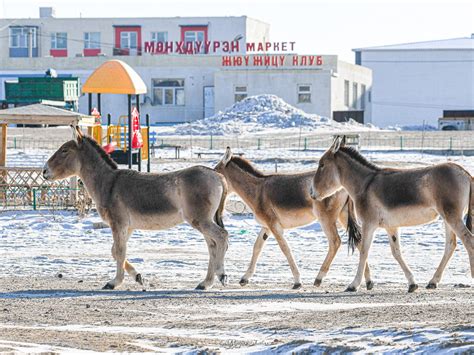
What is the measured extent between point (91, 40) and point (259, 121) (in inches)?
1142

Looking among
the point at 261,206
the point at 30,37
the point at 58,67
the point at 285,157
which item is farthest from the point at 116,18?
the point at 261,206

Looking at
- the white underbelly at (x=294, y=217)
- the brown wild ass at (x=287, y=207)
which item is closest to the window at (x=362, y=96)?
the brown wild ass at (x=287, y=207)

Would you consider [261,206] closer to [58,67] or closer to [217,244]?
[217,244]

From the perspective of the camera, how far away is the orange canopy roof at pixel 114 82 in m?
37.8

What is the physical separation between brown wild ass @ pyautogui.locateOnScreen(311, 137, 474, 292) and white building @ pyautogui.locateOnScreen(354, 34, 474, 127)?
89152mm

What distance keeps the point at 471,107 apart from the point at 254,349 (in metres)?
99.0

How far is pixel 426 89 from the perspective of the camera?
4257 inches

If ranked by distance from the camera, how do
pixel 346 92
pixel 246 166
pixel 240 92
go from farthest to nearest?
pixel 346 92, pixel 240 92, pixel 246 166

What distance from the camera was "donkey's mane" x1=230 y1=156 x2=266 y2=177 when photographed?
20.3m

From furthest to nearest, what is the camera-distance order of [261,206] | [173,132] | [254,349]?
[173,132] → [261,206] → [254,349]

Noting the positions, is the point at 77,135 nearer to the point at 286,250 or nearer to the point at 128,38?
the point at 286,250

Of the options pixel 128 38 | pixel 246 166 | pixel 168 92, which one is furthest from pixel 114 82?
pixel 128 38

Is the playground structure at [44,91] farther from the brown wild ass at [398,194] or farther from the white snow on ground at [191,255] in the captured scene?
the brown wild ass at [398,194]

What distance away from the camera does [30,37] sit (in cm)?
10275
